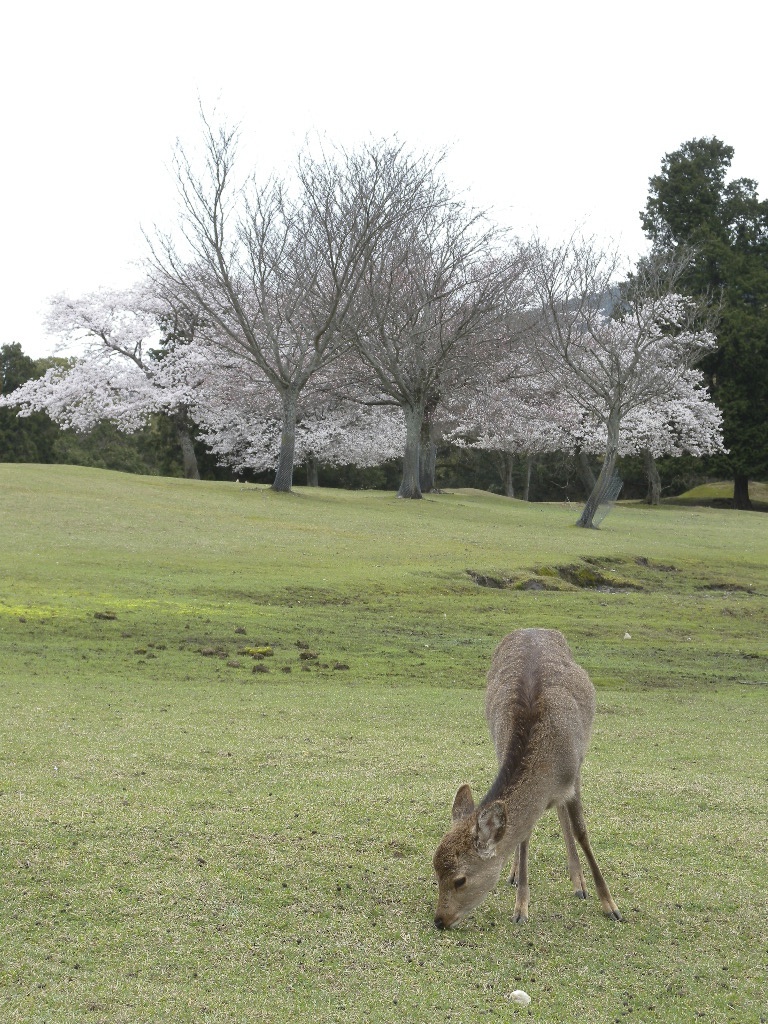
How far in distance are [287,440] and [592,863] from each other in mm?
38405

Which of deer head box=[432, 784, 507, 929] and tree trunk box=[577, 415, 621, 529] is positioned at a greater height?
tree trunk box=[577, 415, 621, 529]

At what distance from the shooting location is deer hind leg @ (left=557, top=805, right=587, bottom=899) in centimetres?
586

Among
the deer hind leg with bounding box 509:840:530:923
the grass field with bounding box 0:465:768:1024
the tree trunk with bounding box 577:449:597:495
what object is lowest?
the grass field with bounding box 0:465:768:1024

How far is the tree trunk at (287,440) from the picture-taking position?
42.3 meters

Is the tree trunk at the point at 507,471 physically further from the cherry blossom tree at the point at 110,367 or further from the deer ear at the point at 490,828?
the deer ear at the point at 490,828

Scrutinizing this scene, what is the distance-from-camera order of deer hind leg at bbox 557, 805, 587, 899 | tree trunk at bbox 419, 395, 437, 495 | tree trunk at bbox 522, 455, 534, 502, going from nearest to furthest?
deer hind leg at bbox 557, 805, 587, 899
tree trunk at bbox 419, 395, 437, 495
tree trunk at bbox 522, 455, 534, 502

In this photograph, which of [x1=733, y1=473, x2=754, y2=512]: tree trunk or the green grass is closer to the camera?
[x1=733, y1=473, x2=754, y2=512]: tree trunk

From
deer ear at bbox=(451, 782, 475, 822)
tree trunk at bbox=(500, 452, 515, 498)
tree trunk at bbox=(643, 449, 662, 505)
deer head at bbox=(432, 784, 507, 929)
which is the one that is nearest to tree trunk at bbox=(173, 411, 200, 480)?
tree trunk at bbox=(500, 452, 515, 498)

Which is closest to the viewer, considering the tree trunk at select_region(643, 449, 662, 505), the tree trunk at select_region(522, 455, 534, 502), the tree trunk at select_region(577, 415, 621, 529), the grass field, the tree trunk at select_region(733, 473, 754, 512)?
the grass field

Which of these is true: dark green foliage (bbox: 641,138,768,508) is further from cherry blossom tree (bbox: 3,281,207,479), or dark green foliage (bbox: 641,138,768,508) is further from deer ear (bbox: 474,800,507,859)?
deer ear (bbox: 474,800,507,859)

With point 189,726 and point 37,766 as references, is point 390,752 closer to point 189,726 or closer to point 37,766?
point 189,726

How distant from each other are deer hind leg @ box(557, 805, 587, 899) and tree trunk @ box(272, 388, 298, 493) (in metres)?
37.2

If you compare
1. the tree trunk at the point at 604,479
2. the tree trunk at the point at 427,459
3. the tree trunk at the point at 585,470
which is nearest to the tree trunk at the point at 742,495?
the tree trunk at the point at 585,470

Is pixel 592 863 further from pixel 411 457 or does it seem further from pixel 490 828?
pixel 411 457
